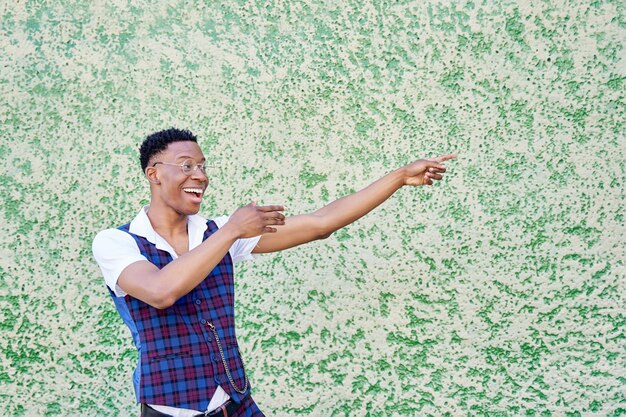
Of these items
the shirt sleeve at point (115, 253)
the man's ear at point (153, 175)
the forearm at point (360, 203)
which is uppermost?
the man's ear at point (153, 175)

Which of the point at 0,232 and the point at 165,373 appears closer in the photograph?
the point at 165,373

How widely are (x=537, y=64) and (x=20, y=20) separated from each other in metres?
2.05

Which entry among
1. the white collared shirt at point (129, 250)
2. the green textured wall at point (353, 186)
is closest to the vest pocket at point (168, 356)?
the white collared shirt at point (129, 250)

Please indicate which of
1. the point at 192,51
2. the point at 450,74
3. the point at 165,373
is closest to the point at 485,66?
the point at 450,74

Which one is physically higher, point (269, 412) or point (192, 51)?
point (192, 51)

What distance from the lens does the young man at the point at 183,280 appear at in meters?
2.31

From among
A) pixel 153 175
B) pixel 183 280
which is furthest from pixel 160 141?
pixel 183 280

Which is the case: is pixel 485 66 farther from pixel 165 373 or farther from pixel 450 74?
pixel 165 373

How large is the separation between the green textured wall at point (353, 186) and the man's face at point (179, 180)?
0.87 m

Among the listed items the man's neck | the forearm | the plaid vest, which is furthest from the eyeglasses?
the forearm

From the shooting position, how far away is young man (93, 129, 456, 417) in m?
2.31

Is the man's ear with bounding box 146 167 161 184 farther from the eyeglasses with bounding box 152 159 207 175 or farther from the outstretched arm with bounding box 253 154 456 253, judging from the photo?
the outstretched arm with bounding box 253 154 456 253

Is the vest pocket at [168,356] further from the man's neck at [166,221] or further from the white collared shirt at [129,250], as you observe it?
the man's neck at [166,221]

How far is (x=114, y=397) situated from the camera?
3.43 meters
